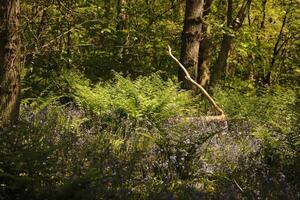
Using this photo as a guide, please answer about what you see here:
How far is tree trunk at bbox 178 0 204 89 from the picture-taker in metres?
10.4

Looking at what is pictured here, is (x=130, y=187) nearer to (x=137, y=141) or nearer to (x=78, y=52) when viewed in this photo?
(x=137, y=141)

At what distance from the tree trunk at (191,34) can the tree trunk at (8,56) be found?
604cm

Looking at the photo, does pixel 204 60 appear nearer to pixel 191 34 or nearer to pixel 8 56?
pixel 191 34

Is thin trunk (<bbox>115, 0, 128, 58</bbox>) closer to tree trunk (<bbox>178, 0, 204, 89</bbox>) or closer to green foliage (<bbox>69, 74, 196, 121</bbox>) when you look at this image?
tree trunk (<bbox>178, 0, 204, 89</bbox>)

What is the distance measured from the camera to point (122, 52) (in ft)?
50.6

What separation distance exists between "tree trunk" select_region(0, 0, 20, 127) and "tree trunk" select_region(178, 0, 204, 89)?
604 centimetres

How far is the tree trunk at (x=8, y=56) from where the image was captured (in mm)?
4879

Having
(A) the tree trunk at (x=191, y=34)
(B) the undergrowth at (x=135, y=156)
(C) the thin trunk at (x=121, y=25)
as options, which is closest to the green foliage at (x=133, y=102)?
(B) the undergrowth at (x=135, y=156)

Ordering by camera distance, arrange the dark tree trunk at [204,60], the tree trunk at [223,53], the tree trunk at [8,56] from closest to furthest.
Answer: the tree trunk at [8,56] → the dark tree trunk at [204,60] → the tree trunk at [223,53]

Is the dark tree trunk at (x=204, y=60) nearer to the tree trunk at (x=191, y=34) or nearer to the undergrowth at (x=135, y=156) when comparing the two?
the tree trunk at (x=191, y=34)

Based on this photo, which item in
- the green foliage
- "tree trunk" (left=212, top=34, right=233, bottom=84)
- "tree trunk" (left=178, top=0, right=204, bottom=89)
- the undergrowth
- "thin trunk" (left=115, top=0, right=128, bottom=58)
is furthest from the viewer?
"tree trunk" (left=212, top=34, right=233, bottom=84)

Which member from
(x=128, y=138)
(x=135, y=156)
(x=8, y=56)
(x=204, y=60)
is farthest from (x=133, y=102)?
(x=204, y=60)

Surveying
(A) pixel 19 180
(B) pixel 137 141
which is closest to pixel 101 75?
(B) pixel 137 141

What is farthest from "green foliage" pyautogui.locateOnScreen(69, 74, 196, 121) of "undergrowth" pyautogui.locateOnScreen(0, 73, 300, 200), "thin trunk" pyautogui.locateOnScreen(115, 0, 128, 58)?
"thin trunk" pyautogui.locateOnScreen(115, 0, 128, 58)
